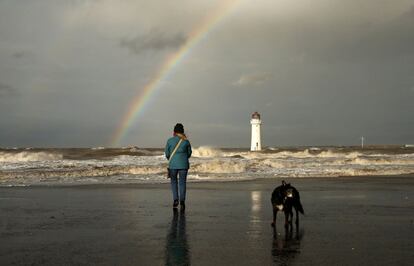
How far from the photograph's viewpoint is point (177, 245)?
7.15m

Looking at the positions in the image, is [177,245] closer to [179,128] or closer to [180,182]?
[180,182]

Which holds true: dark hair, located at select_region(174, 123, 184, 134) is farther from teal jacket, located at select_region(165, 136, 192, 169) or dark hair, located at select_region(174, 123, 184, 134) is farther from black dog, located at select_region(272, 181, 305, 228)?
black dog, located at select_region(272, 181, 305, 228)

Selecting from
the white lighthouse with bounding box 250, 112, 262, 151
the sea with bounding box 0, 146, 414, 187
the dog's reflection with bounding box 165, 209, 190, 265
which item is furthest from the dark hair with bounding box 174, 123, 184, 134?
the white lighthouse with bounding box 250, 112, 262, 151

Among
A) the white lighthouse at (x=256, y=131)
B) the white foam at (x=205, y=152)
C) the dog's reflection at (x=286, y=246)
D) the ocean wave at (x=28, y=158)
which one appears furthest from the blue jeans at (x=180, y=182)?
the white lighthouse at (x=256, y=131)

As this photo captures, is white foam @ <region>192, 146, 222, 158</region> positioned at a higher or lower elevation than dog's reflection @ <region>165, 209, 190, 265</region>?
higher

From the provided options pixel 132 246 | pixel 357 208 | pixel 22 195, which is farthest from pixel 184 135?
pixel 22 195

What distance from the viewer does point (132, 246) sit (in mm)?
7078

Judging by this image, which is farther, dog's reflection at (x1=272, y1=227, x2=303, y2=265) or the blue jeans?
the blue jeans

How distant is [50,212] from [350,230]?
6294 mm

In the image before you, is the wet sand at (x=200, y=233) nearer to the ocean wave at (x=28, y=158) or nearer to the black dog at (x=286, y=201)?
the black dog at (x=286, y=201)

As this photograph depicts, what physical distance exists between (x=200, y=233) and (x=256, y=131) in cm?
7958

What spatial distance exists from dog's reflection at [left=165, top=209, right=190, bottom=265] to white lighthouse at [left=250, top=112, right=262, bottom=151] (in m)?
77.6

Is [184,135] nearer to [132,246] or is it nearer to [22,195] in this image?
[132,246]

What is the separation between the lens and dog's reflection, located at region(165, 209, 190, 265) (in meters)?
6.13
